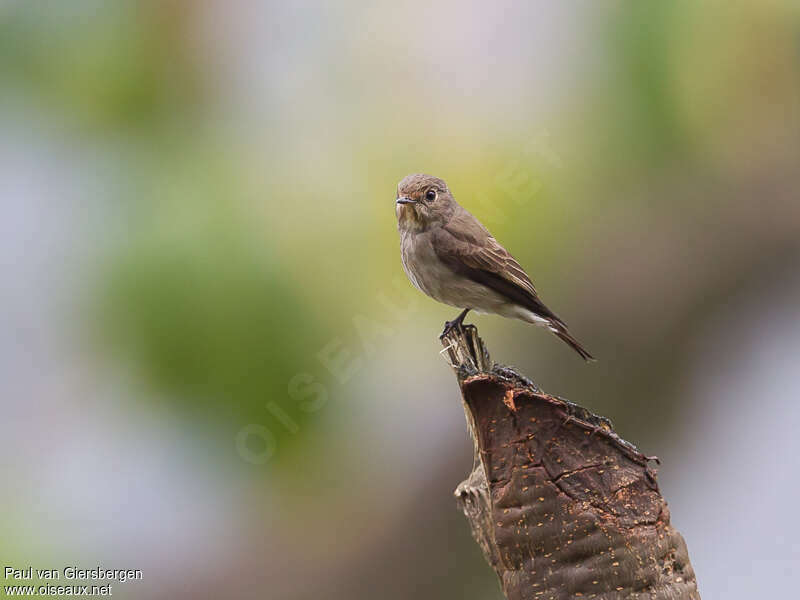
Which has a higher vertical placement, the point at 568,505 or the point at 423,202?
the point at 423,202

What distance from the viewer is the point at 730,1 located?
5926 millimetres

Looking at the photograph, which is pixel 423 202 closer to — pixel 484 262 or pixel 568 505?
pixel 484 262

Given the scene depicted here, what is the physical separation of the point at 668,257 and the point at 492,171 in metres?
1.56

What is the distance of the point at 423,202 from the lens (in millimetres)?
4359

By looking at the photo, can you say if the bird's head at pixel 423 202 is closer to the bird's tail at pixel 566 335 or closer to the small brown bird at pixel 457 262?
the small brown bird at pixel 457 262

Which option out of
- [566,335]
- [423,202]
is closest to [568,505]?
[566,335]

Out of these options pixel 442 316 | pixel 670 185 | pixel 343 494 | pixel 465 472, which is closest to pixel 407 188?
pixel 442 316

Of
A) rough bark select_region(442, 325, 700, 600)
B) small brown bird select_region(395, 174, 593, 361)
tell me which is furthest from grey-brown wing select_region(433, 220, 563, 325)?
rough bark select_region(442, 325, 700, 600)

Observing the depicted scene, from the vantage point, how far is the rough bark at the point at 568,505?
6.92 feet

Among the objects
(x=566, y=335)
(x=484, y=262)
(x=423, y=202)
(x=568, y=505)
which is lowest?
(x=568, y=505)

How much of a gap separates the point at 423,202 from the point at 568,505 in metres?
2.47

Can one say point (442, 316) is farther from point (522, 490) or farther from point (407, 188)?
point (522, 490)

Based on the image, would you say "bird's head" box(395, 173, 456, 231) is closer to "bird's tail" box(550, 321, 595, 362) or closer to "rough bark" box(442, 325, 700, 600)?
"bird's tail" box(550, 321, 595, 362)

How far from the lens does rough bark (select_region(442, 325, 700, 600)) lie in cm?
211
